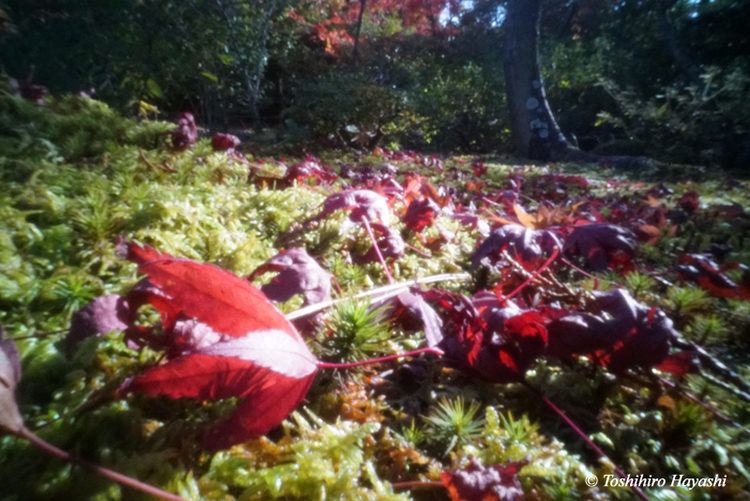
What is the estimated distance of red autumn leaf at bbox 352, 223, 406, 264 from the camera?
4.34ft

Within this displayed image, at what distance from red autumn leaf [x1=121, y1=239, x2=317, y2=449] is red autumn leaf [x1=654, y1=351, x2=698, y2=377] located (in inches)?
29.3

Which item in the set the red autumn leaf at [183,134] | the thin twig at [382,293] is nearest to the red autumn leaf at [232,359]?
the thin twig at [382,293]

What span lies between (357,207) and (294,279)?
556 mm

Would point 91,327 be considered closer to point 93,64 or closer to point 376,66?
point 93,64

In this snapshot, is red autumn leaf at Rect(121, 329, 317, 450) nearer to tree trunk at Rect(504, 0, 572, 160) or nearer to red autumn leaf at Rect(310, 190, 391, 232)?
red autumn leaf at Rect(310, 190, 391, 232)

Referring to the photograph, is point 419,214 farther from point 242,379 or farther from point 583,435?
point 242,379

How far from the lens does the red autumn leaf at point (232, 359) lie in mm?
463

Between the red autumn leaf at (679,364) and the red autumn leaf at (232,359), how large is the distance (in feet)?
2.44

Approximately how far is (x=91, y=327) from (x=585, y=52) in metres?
16.3

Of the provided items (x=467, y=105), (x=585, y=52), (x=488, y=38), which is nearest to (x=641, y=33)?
(x=585, y=52)

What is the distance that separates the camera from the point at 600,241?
4.32ft

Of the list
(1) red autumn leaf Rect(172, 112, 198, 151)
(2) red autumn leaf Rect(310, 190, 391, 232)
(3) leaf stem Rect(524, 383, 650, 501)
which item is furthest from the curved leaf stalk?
(1) red autumn leaf Rect(172, 112, 198, 151)

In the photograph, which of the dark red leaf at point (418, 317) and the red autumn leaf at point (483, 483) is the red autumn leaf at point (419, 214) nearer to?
the dark red leaf at point (418, 317)

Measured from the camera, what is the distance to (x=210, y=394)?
50 centimetres
